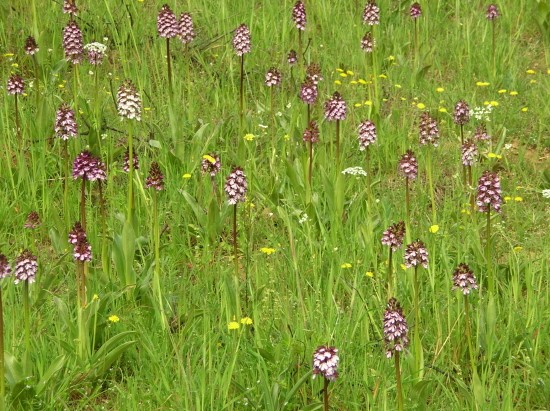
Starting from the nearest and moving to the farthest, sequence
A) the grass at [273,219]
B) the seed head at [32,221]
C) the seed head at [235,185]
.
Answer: the grass at [273,219] < the seed head at [235,185] < the seed head at [32,221]

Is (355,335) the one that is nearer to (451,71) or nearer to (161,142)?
(161,142)

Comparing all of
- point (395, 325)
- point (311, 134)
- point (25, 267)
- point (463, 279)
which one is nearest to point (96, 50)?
point (311, 134)

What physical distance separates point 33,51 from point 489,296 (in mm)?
3048

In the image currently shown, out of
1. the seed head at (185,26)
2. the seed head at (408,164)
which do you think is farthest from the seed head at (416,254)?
the seed head at (185,26)

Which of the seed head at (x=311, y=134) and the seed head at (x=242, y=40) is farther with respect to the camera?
the seed head at (x=242, y=40)

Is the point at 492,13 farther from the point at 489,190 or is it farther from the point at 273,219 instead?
the point at 489,190

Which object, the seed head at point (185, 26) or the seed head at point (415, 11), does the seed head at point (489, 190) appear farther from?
the seed head at point (415, 11)

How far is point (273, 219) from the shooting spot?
5004 millimetres

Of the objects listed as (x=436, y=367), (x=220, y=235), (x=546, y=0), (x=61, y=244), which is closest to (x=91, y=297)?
(x=61, y=244)

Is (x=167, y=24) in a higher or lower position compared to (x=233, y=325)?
→ higher

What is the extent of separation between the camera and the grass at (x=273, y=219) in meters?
3.58

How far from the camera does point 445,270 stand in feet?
13.8

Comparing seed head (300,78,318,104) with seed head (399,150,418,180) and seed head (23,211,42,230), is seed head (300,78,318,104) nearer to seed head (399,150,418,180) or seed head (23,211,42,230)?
seed head (399,150,418,180)

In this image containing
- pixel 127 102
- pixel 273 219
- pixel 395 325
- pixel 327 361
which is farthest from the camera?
pixel 273 219
